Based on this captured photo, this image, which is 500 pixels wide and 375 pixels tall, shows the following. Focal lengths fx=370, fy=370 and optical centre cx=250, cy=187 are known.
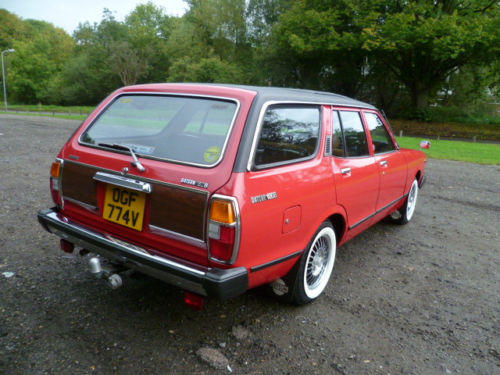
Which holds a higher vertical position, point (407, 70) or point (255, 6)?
point (255, 6)

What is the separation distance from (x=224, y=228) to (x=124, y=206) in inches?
32.7

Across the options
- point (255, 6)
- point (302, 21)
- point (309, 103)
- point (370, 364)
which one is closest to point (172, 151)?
point (309, 103)

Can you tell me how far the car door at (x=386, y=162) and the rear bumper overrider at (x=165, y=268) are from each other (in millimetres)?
2417

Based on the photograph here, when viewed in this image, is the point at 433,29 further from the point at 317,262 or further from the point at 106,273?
the point at 106,273

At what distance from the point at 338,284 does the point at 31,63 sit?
69.5 metres

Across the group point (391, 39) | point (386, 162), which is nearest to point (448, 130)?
point (391, 39)

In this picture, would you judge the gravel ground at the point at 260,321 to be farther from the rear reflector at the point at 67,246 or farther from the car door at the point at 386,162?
the car door at the point at 386,162

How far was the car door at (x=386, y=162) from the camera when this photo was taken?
4.09 m

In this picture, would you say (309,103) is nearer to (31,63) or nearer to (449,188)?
(449,188)

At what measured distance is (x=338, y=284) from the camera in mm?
3555

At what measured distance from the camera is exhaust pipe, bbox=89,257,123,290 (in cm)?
254

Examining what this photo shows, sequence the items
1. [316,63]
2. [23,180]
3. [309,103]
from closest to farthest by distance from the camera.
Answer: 1. [309,103]
2. [23,180]
3. [316,63]

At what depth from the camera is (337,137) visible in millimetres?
3361

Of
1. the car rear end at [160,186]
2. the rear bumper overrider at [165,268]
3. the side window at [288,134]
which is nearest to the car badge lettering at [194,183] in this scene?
the car rear end at [160,186]
